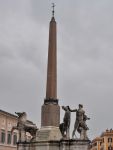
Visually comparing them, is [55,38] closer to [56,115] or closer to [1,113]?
[56,115]

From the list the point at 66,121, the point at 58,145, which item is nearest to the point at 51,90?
the point at 66,121

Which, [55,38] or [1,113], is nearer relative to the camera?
[55,38]

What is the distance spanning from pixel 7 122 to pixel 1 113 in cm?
282

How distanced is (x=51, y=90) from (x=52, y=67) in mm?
1622

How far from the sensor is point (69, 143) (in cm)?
2478

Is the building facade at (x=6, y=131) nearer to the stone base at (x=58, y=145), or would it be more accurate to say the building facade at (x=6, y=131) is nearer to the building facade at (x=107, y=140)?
the stone base at (x=58, y=145)

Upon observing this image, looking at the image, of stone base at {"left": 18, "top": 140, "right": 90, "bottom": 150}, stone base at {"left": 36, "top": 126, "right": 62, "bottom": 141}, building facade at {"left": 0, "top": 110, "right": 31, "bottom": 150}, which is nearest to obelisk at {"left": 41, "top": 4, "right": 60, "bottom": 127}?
stone base at {"left": 36, "top": 126, "right": 62, "bottom": 141}

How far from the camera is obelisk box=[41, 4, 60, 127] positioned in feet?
86.5

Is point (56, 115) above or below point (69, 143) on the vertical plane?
above

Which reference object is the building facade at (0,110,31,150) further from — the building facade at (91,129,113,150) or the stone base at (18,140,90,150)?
the building facade at (91,129,113,150)

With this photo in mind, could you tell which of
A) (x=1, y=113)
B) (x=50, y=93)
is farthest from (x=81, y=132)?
(x=1, y=113)

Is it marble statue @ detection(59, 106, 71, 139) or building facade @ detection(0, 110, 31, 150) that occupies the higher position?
building facade @ detection(0, 110, 31, 150)

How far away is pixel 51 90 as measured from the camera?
27.2m

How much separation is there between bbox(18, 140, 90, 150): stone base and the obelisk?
141cm
